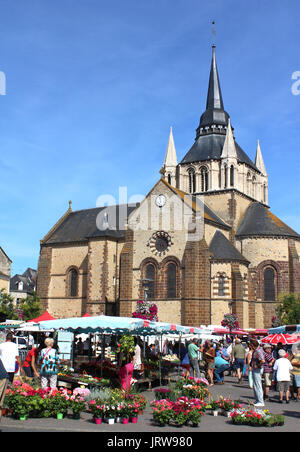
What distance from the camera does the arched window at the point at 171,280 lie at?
39.5 m

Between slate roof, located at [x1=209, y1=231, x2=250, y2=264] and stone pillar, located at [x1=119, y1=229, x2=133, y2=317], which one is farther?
stone pillar, located at [x1=119, y1=229, x2=133, y2=317]

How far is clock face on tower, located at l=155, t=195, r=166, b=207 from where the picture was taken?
134ft

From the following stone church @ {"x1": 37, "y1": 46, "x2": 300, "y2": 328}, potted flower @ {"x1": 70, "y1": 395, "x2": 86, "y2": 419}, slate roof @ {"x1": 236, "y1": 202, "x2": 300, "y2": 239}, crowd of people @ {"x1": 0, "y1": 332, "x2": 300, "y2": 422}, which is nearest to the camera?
potted flower @ {"x1": 70, "y1": 395, "x2": 86, "y2": 419}

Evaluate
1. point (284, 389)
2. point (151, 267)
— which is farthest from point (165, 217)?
point (284, 389)

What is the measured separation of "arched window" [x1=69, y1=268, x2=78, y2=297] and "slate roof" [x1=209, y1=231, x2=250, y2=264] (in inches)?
586

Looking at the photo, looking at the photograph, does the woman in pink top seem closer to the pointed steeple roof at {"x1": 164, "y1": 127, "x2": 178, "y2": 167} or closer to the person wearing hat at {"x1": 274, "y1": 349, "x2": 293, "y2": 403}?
the person wearing hat at {"x1": 274, "y1": 349, "x2": 293, "y2": 403}

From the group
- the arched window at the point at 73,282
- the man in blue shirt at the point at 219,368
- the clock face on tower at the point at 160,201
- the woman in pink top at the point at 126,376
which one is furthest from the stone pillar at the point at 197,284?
the woman in pink top at the point at 126,376

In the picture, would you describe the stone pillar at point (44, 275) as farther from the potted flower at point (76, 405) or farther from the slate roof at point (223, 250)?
the potted flower at point (76, 405)

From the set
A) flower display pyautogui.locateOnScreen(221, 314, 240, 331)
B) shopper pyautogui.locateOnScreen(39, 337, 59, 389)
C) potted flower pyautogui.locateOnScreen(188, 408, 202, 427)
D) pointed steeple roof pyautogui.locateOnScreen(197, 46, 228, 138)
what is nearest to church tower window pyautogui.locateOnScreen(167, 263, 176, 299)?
flower display pyautogui.locateOnScreen(221, 314, 240, 331)

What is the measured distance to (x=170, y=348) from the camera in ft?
112

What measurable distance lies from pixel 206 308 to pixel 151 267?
598cm

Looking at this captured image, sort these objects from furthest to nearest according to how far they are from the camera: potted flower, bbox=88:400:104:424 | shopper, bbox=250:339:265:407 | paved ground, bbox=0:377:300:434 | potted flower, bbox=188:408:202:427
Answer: shopper, bbox=250:339:265:407, potted flower, bbox=88:400:104:424, potted flower, bbox=188:408:202:427, paved ground, bbox=0:377:300:434

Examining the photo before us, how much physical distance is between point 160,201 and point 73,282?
45.9ft
